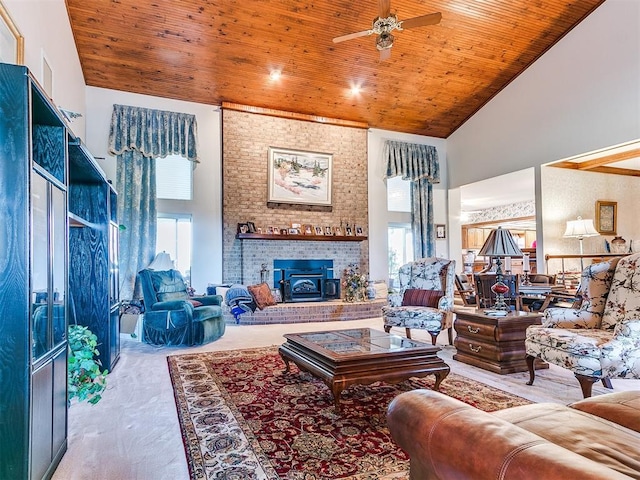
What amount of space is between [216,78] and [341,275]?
4189 millimetres

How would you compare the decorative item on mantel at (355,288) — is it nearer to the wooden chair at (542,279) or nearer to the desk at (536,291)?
the desk at (536,291)

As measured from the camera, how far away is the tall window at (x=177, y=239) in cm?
706

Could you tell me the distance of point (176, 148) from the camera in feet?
22.9

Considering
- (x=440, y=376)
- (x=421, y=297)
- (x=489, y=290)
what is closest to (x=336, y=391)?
(x=440, y=376)

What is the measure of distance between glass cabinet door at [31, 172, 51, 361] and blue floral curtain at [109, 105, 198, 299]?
4.90m

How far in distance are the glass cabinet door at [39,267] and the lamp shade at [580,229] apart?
25.0ft

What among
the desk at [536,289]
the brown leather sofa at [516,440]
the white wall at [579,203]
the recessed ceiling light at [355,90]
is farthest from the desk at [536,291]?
the brown leather sofa at [516,440]

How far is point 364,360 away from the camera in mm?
2709

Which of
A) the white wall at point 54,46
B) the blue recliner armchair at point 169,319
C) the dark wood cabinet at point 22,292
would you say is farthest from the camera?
the blue recliner armchair at point 169,319

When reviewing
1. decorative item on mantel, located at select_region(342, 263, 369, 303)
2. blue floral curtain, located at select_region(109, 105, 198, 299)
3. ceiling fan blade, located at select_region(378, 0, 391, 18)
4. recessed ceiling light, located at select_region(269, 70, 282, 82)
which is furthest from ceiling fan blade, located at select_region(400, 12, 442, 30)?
decorative item on mantel, located at select_region(342, 263, 369, 303)

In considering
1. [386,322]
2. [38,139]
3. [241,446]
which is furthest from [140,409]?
[386,322]

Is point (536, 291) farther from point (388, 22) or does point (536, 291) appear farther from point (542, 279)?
point (388, 22)

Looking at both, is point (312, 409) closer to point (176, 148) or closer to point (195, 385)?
point (195, 385)

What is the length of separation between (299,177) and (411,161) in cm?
259
